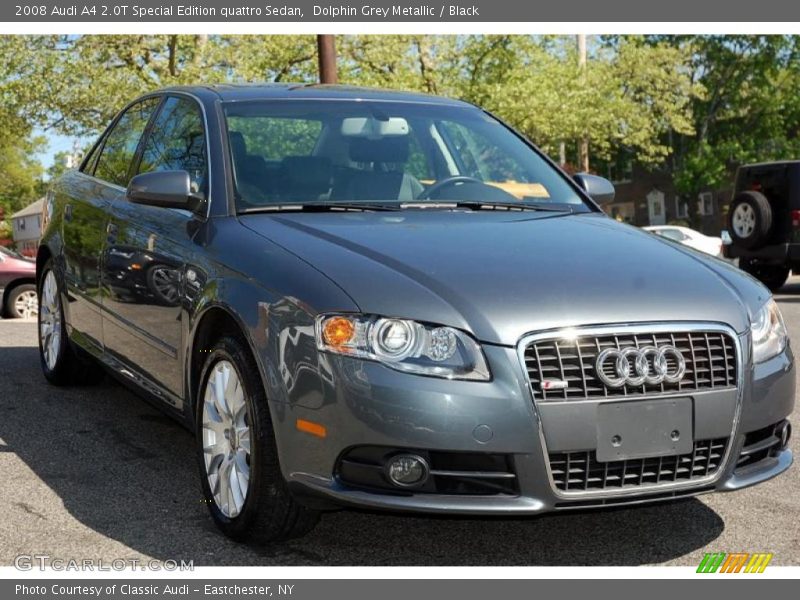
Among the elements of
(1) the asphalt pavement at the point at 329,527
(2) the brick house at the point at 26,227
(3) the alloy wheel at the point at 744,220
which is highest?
(1) the asphalt pavement at the point at 329,527

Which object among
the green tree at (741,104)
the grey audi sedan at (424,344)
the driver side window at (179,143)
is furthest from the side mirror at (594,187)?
the green tree at (741,104)

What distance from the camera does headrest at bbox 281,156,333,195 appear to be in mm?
4918

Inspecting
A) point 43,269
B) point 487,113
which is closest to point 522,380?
point 487,113

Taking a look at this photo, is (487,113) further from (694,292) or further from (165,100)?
(694,292)

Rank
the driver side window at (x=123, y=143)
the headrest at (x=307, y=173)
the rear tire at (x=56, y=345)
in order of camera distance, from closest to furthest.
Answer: the headrest at (x=307, y=173)
the driver side window at (x=123, y=143)
the rear tire at (x=56, y=345)

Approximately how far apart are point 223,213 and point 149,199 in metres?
0.37

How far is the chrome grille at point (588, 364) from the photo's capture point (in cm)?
362

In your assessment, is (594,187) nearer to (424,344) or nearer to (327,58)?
(424,344)

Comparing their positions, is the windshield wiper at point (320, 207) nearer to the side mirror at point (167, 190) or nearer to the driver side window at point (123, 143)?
the side mirror at point (167, 190)

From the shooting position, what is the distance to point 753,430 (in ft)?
13.0

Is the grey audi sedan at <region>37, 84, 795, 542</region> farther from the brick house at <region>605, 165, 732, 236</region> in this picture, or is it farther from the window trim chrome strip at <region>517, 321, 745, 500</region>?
the brick house at <region>605, 165, 732, 236</region>

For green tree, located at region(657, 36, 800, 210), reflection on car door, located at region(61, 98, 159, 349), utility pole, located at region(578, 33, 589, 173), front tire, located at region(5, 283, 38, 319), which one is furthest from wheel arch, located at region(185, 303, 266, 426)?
green tree, located at region(657, 36, 800, 210)

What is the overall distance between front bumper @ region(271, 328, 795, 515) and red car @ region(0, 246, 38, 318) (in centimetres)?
1355

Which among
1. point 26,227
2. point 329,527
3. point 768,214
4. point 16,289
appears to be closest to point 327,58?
point 16,289
